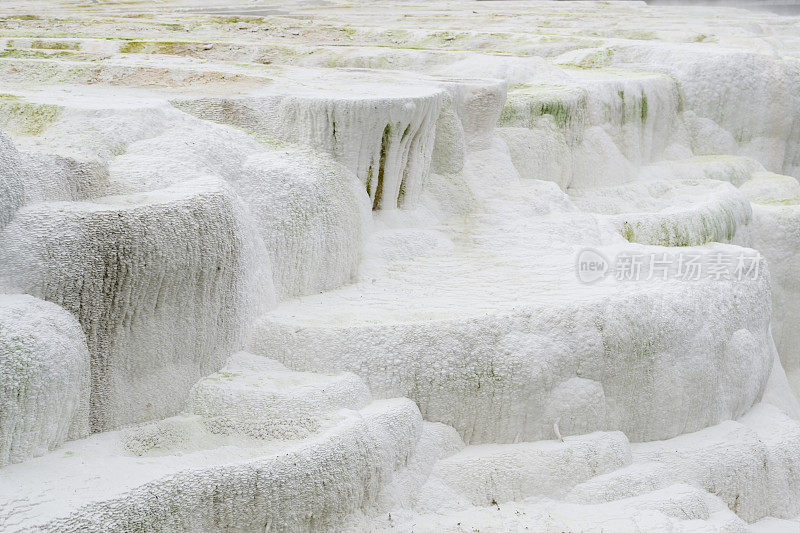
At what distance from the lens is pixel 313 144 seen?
8188mm

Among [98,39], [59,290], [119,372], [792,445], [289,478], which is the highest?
[98,39]

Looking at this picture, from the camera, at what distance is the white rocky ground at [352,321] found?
5371 mm

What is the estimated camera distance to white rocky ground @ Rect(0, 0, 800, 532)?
5.37 meters

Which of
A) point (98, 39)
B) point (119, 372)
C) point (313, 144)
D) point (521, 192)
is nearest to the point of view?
point (119, 372)

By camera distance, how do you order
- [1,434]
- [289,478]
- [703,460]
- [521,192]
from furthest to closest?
[521,192] < [703,460] < [289,478] < [1,434]

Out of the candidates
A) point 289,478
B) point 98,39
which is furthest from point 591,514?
point 98,39

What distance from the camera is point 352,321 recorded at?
6.75 m

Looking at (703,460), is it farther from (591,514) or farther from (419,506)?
(419,506)

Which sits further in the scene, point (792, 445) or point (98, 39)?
point (98, 39)

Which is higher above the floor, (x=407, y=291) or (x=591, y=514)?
(x=407, y=291)

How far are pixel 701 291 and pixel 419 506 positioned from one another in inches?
124

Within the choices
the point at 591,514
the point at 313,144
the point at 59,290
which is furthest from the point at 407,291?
the point at 59,290

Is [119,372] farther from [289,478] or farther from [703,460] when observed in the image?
[703,460]

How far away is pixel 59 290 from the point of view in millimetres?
5438
